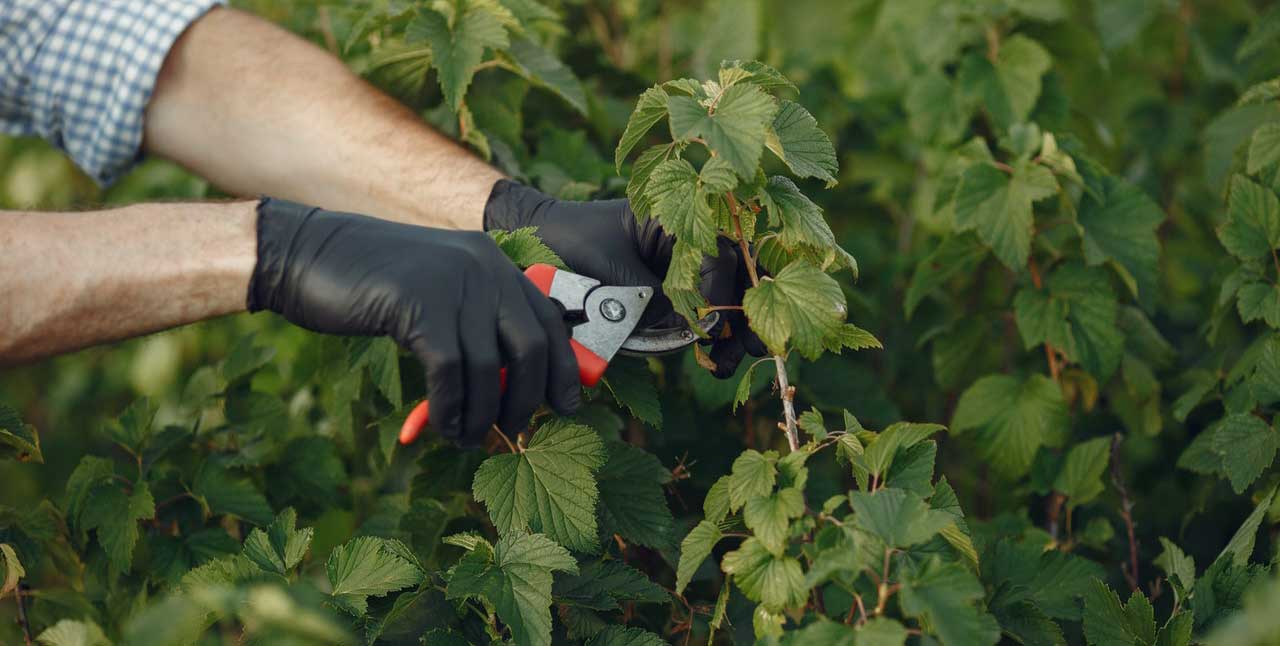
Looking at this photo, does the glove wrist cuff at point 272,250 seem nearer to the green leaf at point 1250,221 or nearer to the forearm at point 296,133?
the forearm at point 296,133

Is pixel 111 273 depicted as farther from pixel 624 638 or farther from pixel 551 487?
pixel 624 638

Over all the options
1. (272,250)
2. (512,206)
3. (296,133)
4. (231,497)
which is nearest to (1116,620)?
(512,206)

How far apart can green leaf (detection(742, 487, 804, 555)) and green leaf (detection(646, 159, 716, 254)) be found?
277 millimetres

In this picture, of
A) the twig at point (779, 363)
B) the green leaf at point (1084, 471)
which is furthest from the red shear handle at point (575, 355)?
the green leaf at point (1084, 471)

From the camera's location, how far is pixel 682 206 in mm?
1222

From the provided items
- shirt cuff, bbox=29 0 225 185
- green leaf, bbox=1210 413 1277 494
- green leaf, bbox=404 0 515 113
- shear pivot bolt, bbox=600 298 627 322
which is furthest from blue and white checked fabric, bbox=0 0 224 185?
green leaf, bbox=1210 413 1277 494

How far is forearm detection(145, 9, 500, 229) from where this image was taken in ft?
6.24

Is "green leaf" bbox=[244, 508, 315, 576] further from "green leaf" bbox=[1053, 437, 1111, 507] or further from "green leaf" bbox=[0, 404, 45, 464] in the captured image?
"green leaf" bbox=[1053, 437, 1111, 507]

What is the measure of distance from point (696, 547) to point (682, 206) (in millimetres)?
376

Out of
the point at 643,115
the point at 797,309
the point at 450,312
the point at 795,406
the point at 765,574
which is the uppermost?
the point at 643,115

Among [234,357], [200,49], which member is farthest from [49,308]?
[200,49]

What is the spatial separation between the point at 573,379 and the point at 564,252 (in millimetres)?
337

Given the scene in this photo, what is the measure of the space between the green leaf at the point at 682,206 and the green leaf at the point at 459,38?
615mm

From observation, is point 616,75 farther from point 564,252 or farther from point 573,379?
point 573,379
